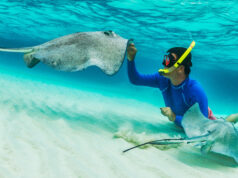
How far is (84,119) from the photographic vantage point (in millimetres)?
4426

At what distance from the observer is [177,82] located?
13.0ft

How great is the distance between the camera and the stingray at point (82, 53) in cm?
266

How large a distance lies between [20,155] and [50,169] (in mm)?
476

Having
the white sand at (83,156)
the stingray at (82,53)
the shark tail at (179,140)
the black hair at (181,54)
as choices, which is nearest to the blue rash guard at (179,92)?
the black hair at (181,54)

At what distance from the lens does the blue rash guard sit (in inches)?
149

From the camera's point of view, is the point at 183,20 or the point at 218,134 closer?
the point at 218,134

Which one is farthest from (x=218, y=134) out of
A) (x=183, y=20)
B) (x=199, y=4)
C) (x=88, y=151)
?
(x=183, y=20)

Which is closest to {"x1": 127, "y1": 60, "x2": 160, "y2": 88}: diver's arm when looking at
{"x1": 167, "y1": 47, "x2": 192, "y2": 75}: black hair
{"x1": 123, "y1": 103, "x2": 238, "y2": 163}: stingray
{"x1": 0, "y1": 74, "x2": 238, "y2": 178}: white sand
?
{"x1": 167, "y1": 47, "x2": 192, "y2": 75}: black hair

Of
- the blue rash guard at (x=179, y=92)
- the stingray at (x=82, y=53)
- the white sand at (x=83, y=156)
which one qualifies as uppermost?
the stingray at (x=82, y=53)

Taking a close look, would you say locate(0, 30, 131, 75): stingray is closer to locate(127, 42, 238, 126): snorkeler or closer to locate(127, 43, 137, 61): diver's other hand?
locate(127, 43, 137, 61): diver's other hand

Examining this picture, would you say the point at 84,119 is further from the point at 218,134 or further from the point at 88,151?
the point at 218,134

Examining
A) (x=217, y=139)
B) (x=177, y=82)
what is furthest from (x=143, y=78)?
(x=217, y=139)

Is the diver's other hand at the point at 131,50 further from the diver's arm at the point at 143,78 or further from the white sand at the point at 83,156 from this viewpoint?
the white sand at the point at 83,156

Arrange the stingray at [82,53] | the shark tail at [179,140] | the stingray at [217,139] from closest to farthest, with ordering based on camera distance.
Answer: the shark tail at [179,140] → the stingray at [217,139] → the stingray at [82,53]
